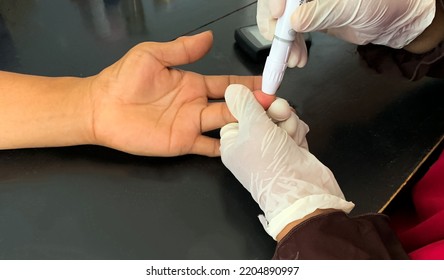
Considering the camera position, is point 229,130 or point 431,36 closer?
Answer: point 229,130

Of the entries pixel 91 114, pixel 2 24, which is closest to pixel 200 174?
pixel 91 114

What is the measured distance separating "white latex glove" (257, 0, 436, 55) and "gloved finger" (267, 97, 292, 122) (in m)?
0.11

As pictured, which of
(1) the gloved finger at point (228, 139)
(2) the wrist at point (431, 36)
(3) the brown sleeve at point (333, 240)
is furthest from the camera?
(2) the wrist at point (431, 36)

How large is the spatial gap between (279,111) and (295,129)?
1.5 inches

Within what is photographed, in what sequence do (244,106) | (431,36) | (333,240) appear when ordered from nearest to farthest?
(333,240)
(244,106)
(431,36)

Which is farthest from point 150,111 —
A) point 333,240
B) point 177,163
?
point 333,240

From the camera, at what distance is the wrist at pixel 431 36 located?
73 centimetres

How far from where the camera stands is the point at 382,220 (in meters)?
0.55

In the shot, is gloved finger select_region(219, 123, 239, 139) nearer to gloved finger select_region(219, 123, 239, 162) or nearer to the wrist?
gloved finger select_region(219, 123, 239, 162)

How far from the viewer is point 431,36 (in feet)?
2.47

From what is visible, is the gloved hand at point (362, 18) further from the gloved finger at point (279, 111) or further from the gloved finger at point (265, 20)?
the gloved finger at point (279, 111)

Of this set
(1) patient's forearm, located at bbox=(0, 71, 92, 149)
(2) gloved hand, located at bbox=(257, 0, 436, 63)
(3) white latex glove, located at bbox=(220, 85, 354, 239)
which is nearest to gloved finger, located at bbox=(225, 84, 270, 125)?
(3) white latex glove, located at bbox=(220, 85, 354, 239)

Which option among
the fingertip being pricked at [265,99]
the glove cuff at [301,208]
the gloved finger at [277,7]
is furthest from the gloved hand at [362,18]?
the glove cuff at [301,208]

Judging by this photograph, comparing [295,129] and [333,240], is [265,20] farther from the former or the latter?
[333,240]
